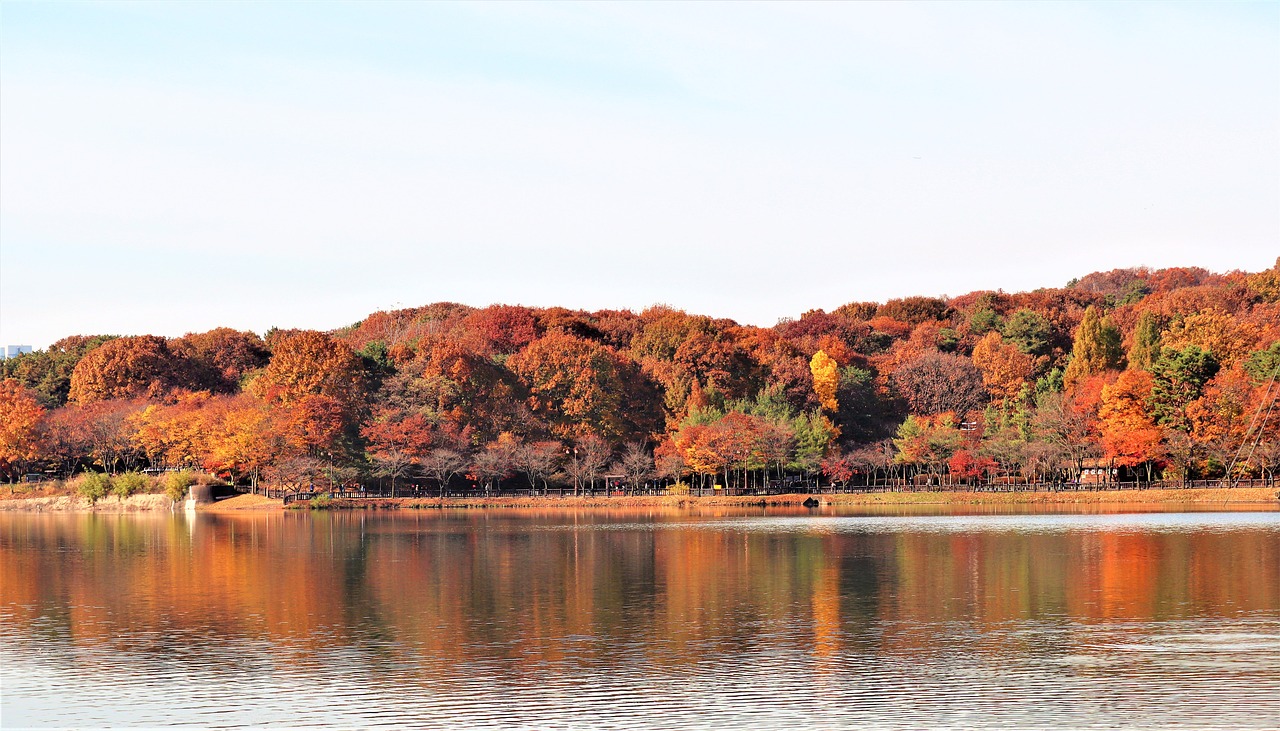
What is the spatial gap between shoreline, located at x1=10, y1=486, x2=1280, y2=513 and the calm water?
101 feet

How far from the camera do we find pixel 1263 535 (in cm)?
Answer: 4816

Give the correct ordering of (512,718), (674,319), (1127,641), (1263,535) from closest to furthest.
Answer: (512,718) → (1127,641) → (1263,535) → (674,319)

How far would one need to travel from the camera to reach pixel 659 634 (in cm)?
2672

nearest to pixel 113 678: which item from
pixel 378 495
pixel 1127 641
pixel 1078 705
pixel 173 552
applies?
pixel 1078 705

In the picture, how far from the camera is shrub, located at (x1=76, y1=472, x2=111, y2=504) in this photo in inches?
3543

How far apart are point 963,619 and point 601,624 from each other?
769 centimetres

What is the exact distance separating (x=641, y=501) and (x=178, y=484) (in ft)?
101

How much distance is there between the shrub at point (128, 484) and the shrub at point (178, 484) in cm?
241

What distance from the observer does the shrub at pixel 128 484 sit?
89.8 m

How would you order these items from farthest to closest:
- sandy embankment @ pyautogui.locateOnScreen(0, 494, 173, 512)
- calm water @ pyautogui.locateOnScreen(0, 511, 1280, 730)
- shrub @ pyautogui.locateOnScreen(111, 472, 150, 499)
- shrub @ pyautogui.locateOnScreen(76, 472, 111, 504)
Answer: shrub @ pyautogui.locateOnScreen(76, 472, 111, 504) < shrub @ pyautogui.locateOnScreen(111, 472, 150, 499) < sandy embankment @ pyautogui.locateOnScreen(0, 494, 173, 512) < calm water @ pyautogui.locateOnScreen(0, 511, 1280, 730)

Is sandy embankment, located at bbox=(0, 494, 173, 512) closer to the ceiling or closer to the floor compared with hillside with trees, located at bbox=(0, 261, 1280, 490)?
closer to the floor

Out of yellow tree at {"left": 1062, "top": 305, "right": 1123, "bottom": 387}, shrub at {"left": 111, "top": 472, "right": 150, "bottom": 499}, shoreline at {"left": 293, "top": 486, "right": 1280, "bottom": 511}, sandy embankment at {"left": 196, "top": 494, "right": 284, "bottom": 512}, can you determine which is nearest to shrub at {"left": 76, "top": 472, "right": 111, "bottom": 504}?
shrub at {"left": 111, "top": 472, "right": 150, "bottom": 499}

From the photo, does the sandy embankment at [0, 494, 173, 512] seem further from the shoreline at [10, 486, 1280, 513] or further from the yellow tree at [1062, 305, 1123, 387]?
the yellow tree at [1062, 305, 1123, 387]

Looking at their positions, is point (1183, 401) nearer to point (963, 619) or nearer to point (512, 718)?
point (963, 619)
